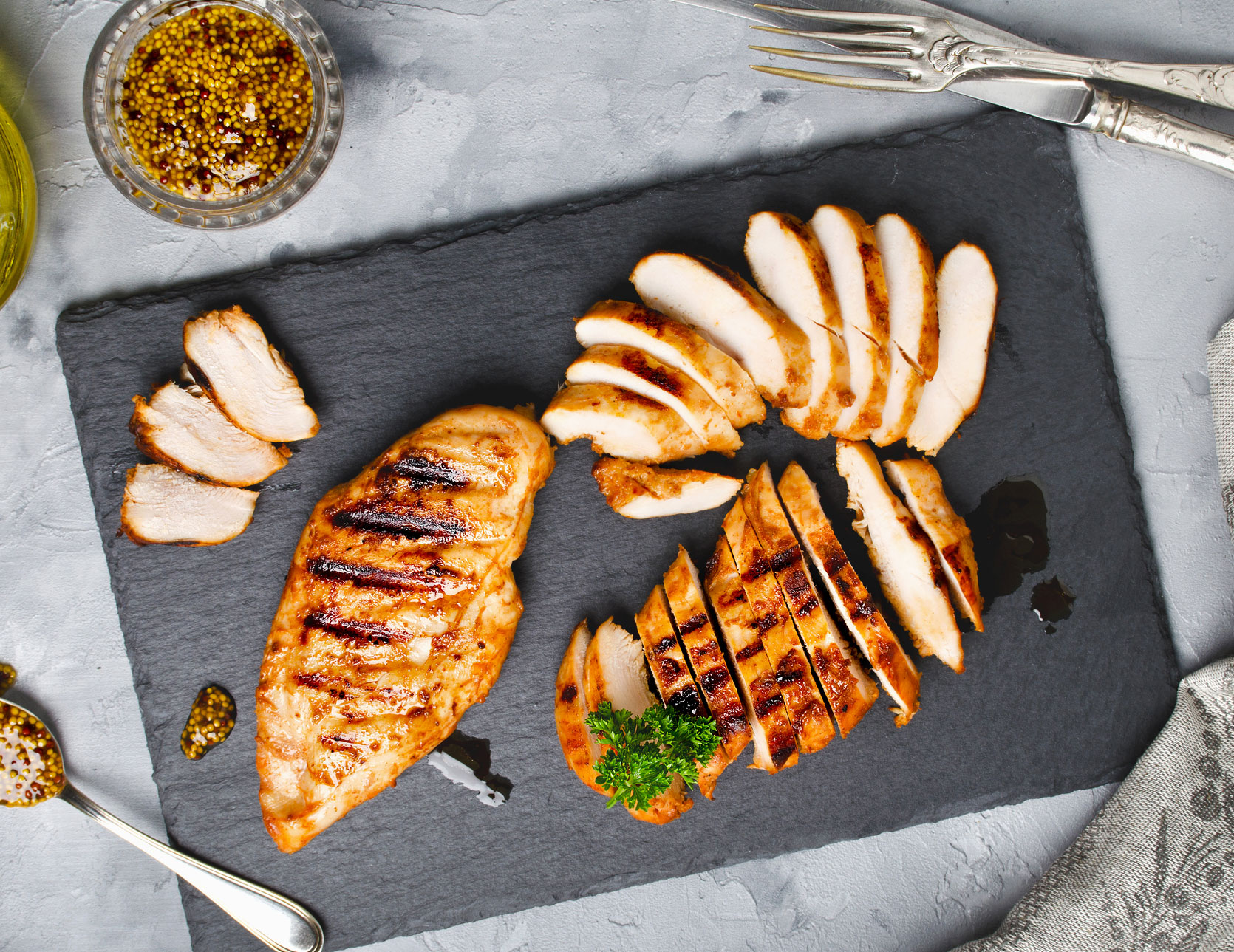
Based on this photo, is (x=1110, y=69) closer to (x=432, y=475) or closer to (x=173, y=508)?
(x=432, y=475)

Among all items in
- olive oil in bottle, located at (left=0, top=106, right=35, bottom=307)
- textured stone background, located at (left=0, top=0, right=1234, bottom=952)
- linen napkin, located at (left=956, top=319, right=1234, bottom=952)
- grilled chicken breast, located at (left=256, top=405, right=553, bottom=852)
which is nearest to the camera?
grilled chicken breast, located at (left=256, top=405, right=553, bottom=852)

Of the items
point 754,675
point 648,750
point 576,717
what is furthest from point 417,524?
point 754,675

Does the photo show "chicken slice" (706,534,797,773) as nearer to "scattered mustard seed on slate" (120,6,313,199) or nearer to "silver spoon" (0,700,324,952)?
"silver spoon" (0,700,324,952)

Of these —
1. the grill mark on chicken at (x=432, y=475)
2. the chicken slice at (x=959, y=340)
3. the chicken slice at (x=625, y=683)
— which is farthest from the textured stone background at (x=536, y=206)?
the grill mark on chicken at (x=432, y=475)

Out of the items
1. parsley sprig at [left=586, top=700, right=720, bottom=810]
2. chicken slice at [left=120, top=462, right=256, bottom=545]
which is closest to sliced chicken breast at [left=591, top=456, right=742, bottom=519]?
parsley sprig at [left=586, top=700, right=720, bottom=810]

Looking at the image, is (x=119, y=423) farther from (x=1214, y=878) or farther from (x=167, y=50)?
(x=1214, y=878)
